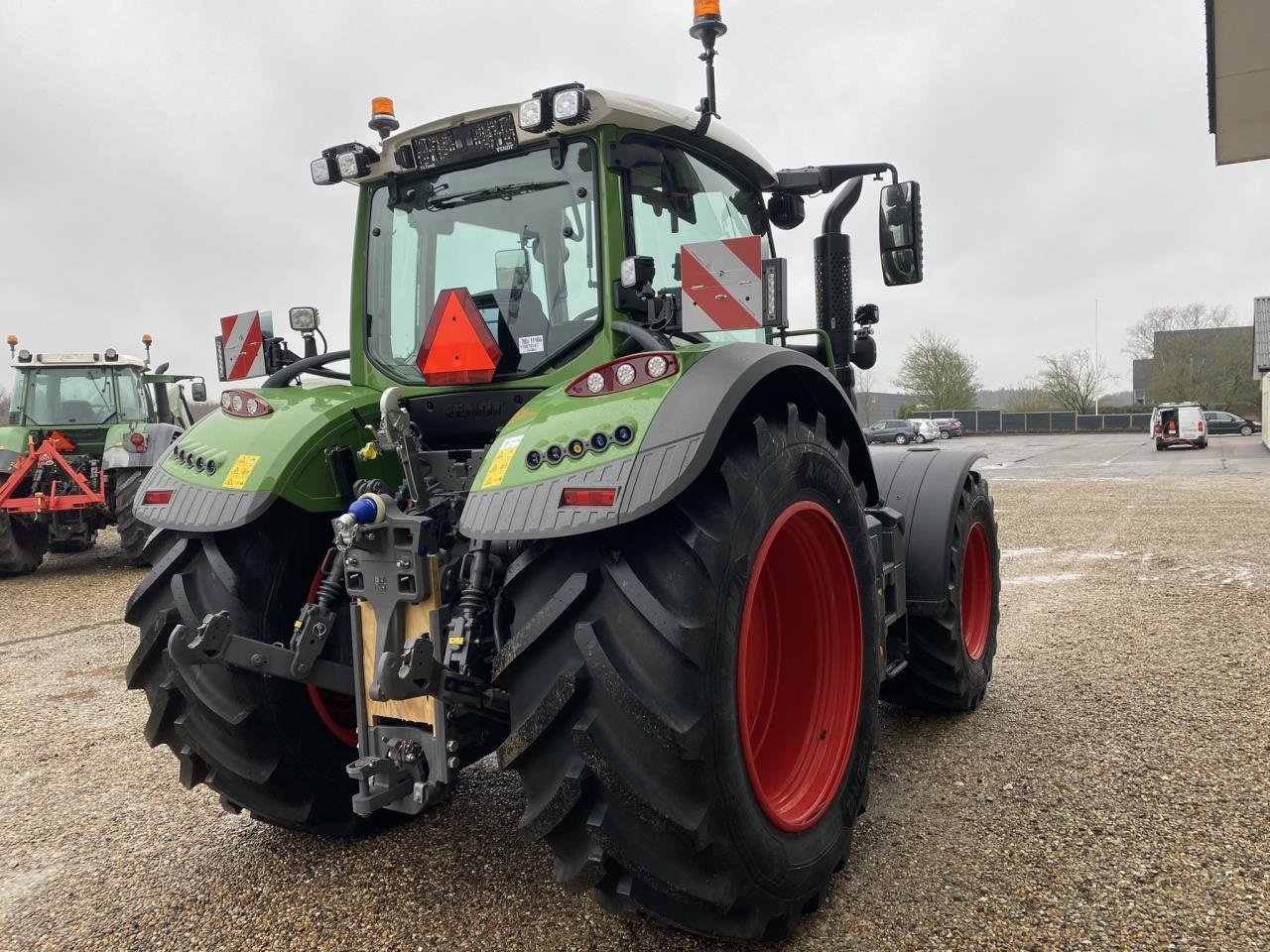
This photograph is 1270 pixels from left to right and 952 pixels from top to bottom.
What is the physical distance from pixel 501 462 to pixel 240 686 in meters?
1.10

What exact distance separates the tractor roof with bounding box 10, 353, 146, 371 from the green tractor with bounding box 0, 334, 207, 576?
0.03ft

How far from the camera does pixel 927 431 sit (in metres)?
41.0

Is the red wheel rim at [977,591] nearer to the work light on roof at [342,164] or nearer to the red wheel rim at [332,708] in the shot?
the red wheel rim at [332,708]

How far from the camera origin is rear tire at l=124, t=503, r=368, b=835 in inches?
100

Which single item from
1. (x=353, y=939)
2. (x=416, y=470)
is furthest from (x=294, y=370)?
(x=353, y=939)

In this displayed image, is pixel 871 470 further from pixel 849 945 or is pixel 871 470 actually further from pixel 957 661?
pixel 849 945

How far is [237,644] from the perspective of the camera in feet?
7.70

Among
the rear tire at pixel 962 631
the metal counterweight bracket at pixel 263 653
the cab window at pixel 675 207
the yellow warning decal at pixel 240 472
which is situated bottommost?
the rear tire at pixel 962 631

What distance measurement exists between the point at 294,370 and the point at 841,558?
202 centimetres

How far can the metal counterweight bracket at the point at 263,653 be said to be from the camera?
90.4 inches

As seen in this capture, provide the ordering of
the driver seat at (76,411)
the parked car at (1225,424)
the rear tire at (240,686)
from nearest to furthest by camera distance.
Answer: the rear tire at (240,686), the driver seat at (76,411), the parked car at (1225,424)

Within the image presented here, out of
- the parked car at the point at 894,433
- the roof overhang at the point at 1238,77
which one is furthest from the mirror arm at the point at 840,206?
the parked car at the point at 894,433

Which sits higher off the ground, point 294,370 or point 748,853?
point 294,370

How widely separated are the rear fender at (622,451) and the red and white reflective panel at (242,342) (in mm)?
1362
